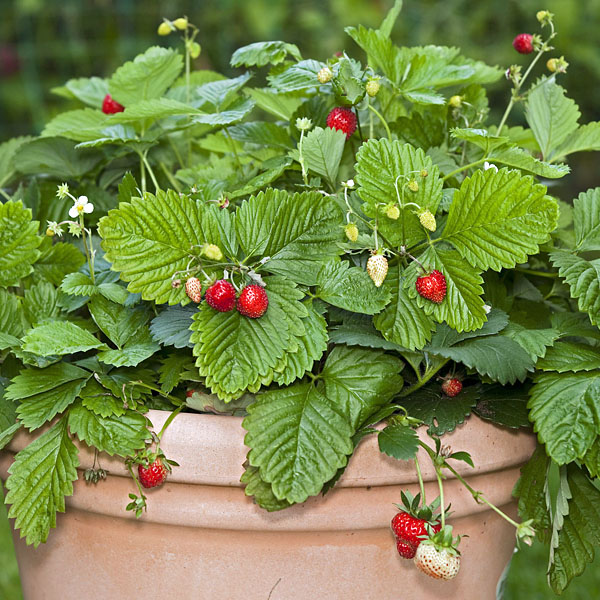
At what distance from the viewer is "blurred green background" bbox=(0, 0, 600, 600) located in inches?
110

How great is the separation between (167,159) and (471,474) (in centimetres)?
58

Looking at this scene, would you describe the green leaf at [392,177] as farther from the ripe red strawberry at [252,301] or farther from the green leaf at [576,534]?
the green leaf at [576,534]

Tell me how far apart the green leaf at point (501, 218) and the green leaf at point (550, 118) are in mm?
196

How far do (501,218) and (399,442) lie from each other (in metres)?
0.21

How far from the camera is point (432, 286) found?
0.67m

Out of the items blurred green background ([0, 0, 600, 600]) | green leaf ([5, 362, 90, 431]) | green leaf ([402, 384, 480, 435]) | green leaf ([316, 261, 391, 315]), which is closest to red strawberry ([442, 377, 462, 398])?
green leaf ([402, 384, 480, 435])

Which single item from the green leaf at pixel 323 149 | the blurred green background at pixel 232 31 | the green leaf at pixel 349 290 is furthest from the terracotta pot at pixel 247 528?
the blurred green background at pixel 232 31

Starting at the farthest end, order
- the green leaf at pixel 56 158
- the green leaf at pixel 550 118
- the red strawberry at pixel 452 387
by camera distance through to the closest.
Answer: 1. the green leaf at pixel 56 158
2. the green leaf at pixel 550 118
3. the red strawberry at pixel 452 387

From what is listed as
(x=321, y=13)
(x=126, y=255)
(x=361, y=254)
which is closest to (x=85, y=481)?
(x=126, y=255)

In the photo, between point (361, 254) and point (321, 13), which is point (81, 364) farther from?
point (321, 13)

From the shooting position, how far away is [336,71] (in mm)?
789

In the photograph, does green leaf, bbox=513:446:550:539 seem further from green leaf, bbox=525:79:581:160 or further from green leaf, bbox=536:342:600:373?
green leaf, bbox=525:79:581:160

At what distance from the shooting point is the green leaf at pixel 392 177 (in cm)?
71

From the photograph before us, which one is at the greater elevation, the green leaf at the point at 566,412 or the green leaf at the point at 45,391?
the green leaf at the point at 566,412
